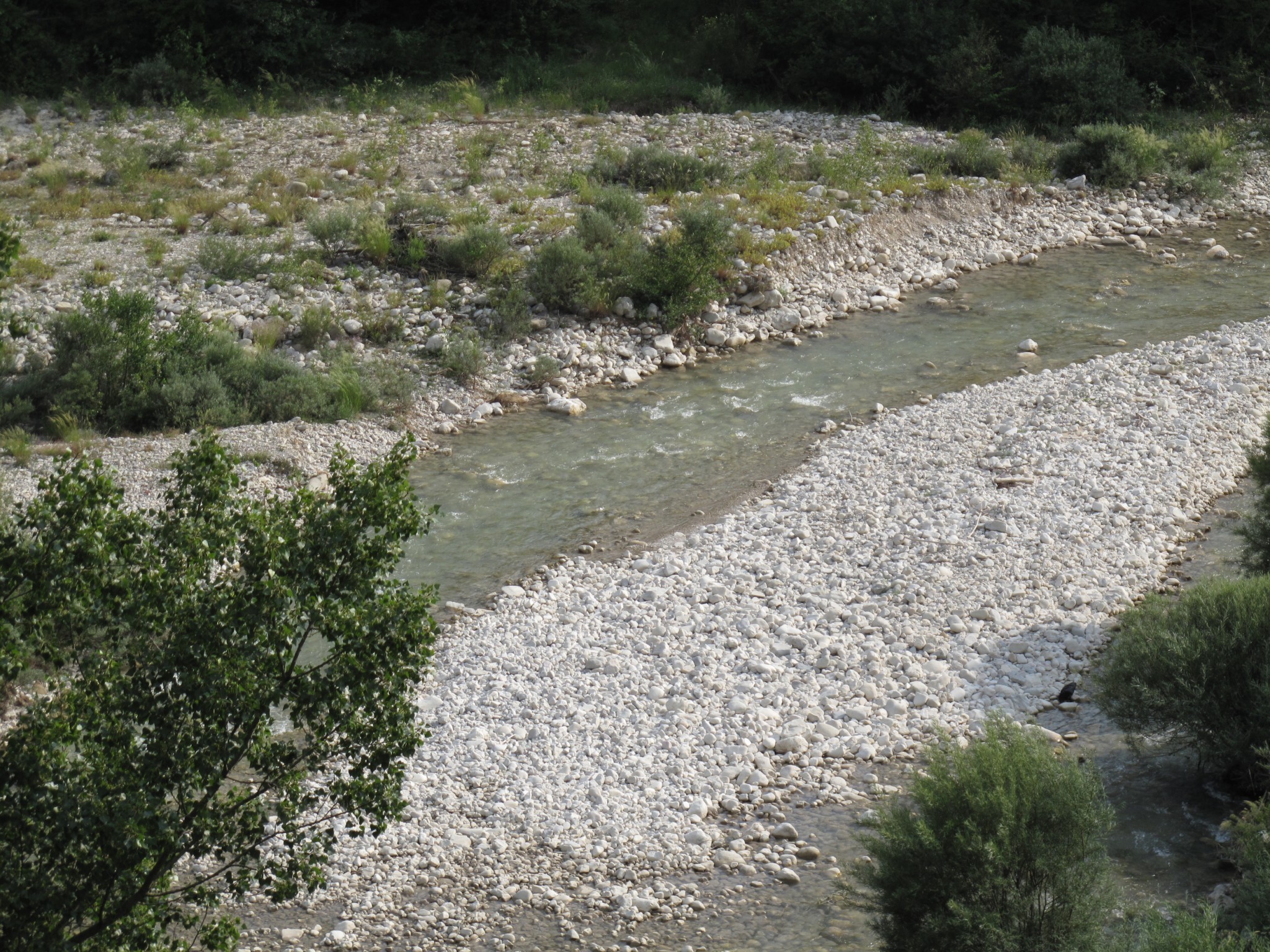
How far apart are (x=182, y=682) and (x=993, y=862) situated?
344cm

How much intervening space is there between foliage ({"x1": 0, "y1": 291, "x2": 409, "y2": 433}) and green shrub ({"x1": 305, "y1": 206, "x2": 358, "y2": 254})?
324 cm

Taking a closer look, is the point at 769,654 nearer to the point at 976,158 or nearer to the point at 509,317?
the point at 509,317

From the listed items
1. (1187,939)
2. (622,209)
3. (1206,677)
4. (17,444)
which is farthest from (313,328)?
(1187,939)

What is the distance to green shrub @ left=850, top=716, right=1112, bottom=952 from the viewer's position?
522 cm

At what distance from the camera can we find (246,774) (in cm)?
733

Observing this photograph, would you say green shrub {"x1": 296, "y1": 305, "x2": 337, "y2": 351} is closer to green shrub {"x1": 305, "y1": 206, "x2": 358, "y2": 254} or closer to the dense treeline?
green shrub {"x1": 305, "y1": 206, "x2": 358, "y2": 254}

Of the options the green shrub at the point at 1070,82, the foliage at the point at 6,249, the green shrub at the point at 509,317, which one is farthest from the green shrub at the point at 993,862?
the green shrub at the point at 1070,82

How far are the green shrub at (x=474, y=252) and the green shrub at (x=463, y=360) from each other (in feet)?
6.07

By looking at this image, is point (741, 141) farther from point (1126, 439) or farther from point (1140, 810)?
point (1140, 810)

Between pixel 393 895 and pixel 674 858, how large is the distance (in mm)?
1530

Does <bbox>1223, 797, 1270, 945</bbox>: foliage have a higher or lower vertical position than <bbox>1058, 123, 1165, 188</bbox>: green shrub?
lower

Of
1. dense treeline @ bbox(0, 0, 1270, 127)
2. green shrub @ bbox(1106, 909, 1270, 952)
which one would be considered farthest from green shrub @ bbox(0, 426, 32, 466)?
dense treeline @ bbox(0, 0, 1270, 127)

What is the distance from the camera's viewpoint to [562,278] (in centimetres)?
1497

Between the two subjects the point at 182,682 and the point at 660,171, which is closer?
the point at 182,682
